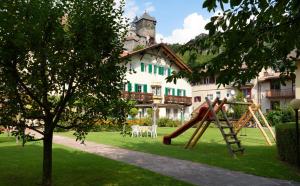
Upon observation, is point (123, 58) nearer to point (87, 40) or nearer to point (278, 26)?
point (87, 40)

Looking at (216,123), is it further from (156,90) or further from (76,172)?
(156,90)

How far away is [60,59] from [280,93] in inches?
1894

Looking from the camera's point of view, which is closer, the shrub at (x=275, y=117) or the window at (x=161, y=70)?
the shrub at (x=275, y=117)

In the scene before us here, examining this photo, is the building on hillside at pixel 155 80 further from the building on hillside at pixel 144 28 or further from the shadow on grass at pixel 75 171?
the building on hillside at pixel 144 28

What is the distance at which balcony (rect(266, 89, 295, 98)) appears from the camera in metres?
49.9

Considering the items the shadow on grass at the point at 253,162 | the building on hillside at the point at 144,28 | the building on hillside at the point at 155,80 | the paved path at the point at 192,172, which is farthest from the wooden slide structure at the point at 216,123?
the building on hillside at the point at 144,28

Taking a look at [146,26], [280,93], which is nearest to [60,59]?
[280,93]

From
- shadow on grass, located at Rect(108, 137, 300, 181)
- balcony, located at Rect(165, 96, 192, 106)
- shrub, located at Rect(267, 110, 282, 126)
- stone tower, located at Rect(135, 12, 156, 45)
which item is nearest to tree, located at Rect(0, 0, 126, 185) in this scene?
shadow on grass, located at Rect(108, 137, 300, 181)

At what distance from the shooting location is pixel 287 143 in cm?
1185

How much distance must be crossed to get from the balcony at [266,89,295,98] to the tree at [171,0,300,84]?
47024mm

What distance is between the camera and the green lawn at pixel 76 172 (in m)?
8.50

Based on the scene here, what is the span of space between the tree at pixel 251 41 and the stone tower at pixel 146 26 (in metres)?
116

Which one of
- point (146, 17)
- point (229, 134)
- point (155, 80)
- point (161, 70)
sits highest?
point (146, 17)

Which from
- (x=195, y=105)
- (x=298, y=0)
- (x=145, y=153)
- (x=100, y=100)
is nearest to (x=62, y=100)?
(x=100, y=100)
